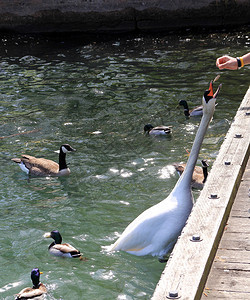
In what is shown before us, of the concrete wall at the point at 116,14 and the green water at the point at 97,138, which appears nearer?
the green water at the point at 97,138

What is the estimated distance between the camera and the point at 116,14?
22.2 m

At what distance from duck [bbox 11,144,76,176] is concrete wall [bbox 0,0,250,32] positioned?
42.4ft

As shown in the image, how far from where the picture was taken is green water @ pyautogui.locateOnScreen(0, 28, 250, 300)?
6.81m

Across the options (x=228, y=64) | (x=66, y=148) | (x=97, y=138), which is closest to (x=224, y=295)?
(x=228, y=64)

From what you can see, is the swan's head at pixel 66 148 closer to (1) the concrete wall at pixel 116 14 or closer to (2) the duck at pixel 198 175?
(2) the duck at pixel 198 175

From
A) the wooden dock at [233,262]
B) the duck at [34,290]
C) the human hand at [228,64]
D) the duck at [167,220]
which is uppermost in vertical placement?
the human hand at [228,64]

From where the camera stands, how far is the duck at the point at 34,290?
5969 millimetres

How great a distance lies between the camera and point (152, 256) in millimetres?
6078

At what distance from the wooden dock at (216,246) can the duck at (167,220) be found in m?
0.52

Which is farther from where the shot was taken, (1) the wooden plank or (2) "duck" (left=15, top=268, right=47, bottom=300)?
(2) "duck" (left=15, top=268, right=47, bottom=300)

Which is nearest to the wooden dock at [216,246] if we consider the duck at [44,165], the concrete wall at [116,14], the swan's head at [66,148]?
the duck at [44,165]

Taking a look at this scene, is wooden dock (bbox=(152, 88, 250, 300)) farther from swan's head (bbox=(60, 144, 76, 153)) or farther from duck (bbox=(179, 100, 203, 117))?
duck (bbox=(179, 100, 203, 117))

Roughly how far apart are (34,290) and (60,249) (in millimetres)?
957

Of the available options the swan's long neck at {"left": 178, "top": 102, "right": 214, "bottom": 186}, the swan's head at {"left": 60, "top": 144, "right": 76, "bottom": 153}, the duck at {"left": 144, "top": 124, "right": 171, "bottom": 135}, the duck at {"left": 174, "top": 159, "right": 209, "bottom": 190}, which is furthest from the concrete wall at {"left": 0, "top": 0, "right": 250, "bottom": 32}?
the swan's long neck at {"left": 178, "top": 102, "right": 214, "bottom": 186}
